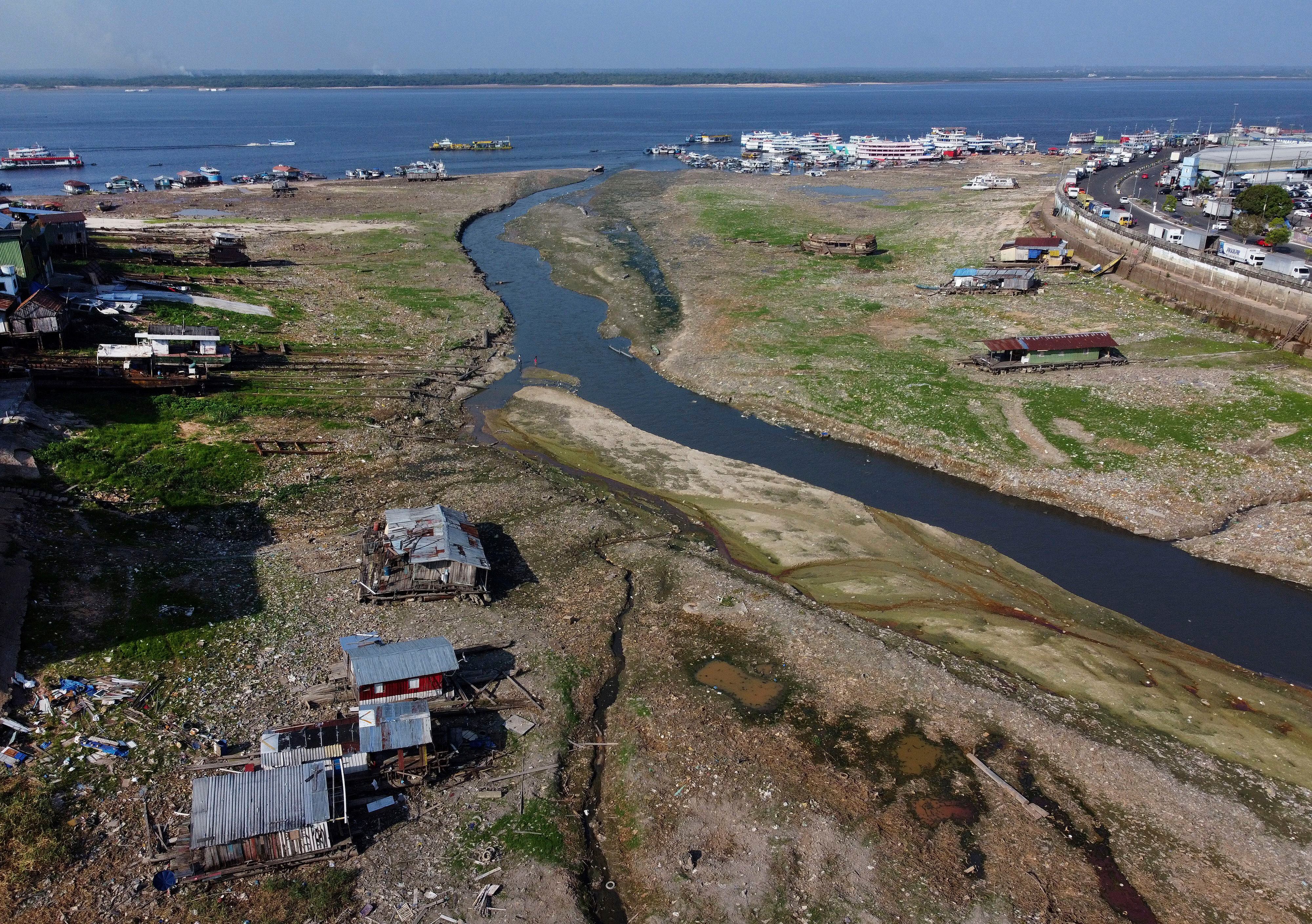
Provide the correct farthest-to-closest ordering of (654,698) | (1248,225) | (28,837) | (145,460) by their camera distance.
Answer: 1. (1248,225)
2. (145,460)
3. (654,698)
4. (28,837)

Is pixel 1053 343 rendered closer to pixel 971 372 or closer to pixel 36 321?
pixel 971 372

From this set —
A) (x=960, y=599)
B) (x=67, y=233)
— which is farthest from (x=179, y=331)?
(x=960, y=599)

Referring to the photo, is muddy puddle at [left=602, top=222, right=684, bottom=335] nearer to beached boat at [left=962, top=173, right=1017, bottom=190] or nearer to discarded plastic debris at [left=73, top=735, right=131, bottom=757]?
discarded plastic debris at [left=73, top=735, right=131, bottom=757]

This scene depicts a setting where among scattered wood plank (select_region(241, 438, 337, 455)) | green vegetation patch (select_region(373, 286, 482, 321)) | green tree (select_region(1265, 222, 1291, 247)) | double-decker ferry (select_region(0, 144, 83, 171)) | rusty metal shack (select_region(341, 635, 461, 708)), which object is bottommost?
rusty metal shack (select_region(341, 635, 461, 708))

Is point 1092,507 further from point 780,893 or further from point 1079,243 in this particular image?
point 1079,243

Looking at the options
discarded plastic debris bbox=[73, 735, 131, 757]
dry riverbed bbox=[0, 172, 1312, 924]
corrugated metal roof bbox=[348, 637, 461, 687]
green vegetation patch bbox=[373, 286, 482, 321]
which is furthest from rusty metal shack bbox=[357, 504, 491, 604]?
green vegetation patch bbox=[373, 286, 482, 321]
